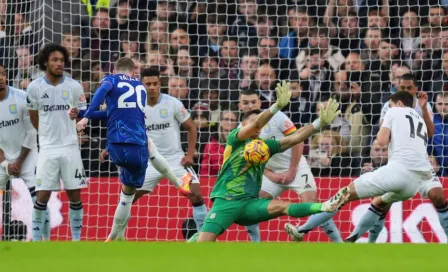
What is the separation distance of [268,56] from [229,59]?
0.50 metres

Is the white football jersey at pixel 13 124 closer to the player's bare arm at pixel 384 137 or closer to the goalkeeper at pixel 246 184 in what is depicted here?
the goalkeeper at pixel 246 184

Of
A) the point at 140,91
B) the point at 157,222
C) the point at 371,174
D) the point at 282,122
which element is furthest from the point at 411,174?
the point at 157,222

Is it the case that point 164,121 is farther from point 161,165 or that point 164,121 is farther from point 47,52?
point 47,52

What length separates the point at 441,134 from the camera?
504 inches

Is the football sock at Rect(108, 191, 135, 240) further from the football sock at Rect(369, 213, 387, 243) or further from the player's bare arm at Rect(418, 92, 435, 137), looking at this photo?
the player's bare arm at Rect(418, 92, 435, 137)

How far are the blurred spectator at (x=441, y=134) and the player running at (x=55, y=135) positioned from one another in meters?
4.29

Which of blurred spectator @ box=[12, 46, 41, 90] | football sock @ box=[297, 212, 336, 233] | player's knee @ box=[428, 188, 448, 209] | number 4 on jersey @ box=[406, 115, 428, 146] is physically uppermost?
blurred spectator @ box=[12, 46, 41, 90]

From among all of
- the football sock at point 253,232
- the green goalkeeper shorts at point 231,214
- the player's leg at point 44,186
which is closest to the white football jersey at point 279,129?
the football sock at point 253,232

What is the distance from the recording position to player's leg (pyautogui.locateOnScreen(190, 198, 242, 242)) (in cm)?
927

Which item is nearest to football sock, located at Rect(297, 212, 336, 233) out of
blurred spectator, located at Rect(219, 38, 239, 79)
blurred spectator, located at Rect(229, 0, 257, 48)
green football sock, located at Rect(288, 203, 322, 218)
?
green football sock, located at Rect(288, 203, 322, 218)

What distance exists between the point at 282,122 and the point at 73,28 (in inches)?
145

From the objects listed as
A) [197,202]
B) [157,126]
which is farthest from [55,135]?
[197,202]

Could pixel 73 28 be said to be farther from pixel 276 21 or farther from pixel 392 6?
pixel 392 6

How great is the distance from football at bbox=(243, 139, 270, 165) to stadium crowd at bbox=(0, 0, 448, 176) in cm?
353
